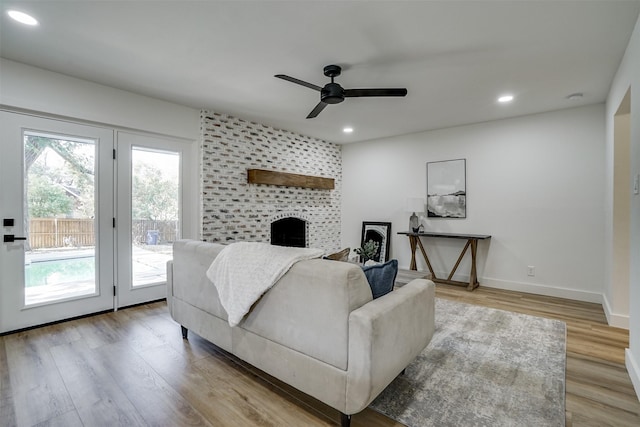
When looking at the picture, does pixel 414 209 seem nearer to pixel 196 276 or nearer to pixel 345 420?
pixel 196 276

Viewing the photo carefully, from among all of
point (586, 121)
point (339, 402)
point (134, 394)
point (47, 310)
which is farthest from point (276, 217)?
point (586, 121)

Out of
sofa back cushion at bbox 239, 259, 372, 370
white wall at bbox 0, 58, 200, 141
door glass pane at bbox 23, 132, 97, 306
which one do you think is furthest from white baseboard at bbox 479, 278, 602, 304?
door glass pane at bbox 23, 132, 97, 306

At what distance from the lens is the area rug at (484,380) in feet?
5.58

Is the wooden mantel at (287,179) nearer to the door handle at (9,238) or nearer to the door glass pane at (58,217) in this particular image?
the door glass pane at (58,217)

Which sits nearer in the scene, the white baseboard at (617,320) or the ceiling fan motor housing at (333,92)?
the ceiling fan motor housing at (333,92)

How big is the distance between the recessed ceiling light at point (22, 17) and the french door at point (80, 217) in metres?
1.06

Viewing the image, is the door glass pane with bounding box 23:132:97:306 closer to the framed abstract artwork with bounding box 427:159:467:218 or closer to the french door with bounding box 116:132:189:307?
the french door with bounding box 116:132:189:307

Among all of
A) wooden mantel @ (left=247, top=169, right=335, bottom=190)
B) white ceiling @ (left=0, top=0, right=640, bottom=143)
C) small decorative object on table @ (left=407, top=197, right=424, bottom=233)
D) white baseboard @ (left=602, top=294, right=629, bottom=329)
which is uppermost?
white ceiling @ (left=0, top=0, right=640, bottom=143)

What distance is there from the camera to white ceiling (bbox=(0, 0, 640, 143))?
2.04 m

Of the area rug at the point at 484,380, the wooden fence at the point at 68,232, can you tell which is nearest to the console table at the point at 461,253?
the area rug at the point at 484,380

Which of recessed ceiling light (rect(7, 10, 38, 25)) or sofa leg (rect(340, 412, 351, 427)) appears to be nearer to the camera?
sofa leg (rect(340, 412, 351, 427))

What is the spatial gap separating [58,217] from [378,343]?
3396 mm

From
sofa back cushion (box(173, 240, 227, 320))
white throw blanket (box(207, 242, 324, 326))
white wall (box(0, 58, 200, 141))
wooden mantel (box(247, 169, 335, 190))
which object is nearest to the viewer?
white throw blanket (box(207, 242, 324, 326))

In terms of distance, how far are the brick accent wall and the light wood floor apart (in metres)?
1.84
